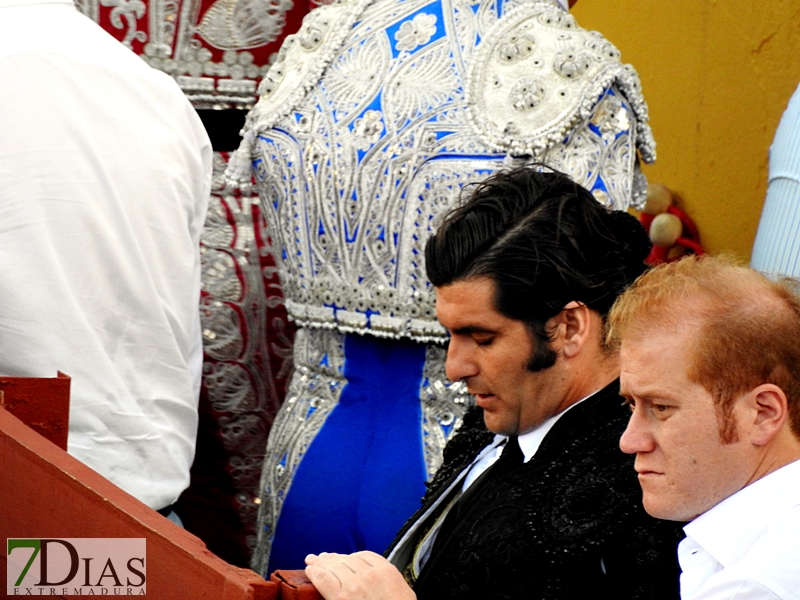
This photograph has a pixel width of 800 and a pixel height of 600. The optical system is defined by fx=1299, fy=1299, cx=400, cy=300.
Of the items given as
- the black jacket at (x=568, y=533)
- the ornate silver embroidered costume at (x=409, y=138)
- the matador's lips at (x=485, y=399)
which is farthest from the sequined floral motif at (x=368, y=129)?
the black jacket at (x=568, y=533)

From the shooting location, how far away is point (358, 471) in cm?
229

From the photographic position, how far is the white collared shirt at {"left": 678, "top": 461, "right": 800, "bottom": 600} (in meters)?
1.17

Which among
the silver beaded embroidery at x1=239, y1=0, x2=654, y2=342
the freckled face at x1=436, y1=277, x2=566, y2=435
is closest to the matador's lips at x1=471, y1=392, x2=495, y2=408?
the freckled face at x1=436, y1=277, x2=566, y2=435

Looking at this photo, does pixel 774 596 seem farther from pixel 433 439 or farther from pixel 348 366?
pixel 348 366

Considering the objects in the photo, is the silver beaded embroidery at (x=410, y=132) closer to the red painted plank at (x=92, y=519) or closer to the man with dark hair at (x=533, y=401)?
the man with dark hair at (x=533, y=401)

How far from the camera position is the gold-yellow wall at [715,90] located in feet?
10.2

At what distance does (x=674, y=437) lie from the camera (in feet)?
4.25

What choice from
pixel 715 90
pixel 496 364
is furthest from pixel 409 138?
pixel 715 90

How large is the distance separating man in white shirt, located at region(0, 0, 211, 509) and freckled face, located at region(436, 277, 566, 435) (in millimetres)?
459

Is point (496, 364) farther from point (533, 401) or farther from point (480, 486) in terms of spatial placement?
point (480, 486)

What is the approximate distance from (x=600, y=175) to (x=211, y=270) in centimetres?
100

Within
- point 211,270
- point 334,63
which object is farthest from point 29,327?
point 211,270

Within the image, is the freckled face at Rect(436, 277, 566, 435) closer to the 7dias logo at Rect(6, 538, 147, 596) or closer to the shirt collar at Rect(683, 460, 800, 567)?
the shirt collar at Rect(683, 460, 800, 567)

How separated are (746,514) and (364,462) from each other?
1123mm
